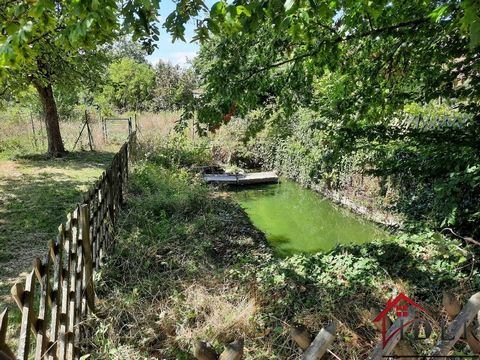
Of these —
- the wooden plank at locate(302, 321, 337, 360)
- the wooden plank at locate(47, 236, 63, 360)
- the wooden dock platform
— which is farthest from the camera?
the wooden dock platform

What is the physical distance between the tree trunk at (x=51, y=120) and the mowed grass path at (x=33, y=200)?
0.37 m

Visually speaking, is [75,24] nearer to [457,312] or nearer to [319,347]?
[319,347]

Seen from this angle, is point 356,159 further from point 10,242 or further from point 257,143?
point 10,242

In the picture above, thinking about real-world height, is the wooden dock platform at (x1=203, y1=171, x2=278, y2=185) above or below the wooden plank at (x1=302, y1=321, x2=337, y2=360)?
below

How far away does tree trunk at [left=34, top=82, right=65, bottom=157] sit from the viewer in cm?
1145

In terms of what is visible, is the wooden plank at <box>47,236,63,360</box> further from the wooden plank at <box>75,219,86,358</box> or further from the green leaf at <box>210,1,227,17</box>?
the green leaf at <box>210,1,227,17</box>

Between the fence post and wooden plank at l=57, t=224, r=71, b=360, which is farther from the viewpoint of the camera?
the fence post

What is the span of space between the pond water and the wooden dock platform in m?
0.25

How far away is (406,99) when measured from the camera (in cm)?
436

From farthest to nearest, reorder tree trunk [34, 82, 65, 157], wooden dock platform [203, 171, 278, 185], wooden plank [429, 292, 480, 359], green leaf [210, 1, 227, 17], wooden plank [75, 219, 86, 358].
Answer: wooden dock platform [203, 171, 278, 185] < tree trunk [34, 82, 65, 157] < wooden plank [75, 219, 86, 358] < green leaf [210, 1, 227, 17] < wooden plank [429, 292, 480, 359]

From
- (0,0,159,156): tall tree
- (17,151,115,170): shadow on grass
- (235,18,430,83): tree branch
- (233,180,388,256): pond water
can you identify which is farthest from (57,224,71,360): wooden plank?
(17,151,115,170): shadow on grass

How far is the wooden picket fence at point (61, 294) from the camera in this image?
1.85 m

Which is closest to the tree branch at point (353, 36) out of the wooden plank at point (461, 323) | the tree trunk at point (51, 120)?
the wooden plank at point (461, 323)

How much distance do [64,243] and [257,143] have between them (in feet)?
40.5
